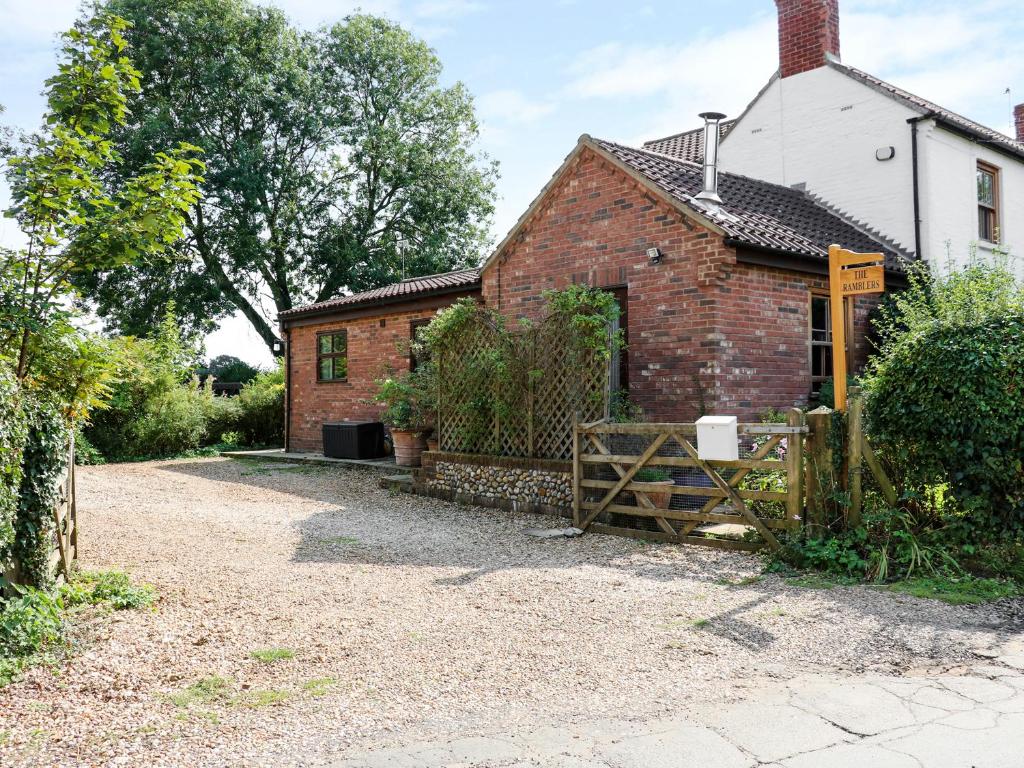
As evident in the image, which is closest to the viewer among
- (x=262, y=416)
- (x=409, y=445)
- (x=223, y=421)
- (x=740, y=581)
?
(x=740, y=581)

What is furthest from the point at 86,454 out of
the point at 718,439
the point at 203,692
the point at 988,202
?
the point at 988,202

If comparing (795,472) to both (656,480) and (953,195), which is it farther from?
(953,195)

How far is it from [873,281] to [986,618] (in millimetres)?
3059

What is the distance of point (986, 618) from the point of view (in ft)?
17.4

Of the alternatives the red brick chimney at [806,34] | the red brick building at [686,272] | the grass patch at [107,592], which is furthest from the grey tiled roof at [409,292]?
the grass patch at [107,592]

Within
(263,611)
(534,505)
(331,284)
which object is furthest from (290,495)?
(331,284)

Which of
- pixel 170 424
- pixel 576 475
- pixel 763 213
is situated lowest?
pixel 576 475

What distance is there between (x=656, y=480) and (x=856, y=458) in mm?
2325

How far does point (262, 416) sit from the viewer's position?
21266 millimetres

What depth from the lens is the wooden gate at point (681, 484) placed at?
7082 millimetres

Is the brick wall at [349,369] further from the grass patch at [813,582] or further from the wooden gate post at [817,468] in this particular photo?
the grass patch at [813,582]

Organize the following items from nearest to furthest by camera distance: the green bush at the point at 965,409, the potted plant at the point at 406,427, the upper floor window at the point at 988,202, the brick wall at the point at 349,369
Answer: the green bush at the point at 965,409
the potted plant at the point at 406,427
the upper floor window at the point at 988,202
the brick wall at the point at 349,369

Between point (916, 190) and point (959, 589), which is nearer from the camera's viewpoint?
point (959, 589)

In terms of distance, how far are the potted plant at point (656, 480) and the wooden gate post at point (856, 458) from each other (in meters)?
1.92
